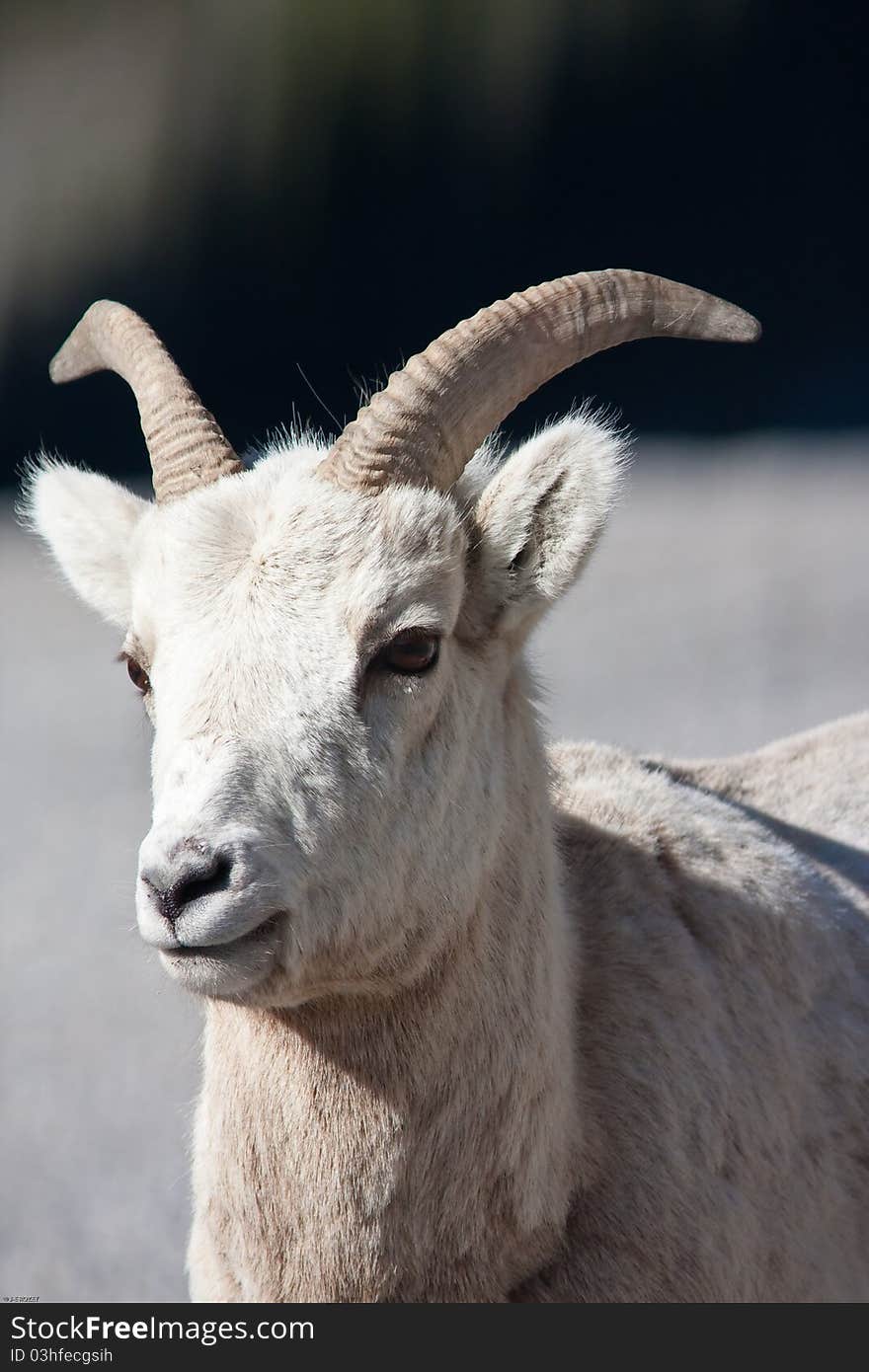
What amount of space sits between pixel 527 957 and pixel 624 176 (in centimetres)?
1204

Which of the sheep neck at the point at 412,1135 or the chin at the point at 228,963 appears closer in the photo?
the chin at the point at 228,963

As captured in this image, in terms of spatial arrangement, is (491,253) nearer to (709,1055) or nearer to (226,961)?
(709,1055)

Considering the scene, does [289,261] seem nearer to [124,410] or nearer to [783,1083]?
[124,410]

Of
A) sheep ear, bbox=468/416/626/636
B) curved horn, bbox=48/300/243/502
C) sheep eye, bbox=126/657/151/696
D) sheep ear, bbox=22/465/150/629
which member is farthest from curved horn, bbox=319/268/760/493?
sheep ear, bbox=22/465/150/629

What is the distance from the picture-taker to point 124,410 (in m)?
13.0

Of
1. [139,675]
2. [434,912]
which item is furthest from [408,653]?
[139,675]

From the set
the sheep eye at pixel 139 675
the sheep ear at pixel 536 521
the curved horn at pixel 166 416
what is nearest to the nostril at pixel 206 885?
the sheep eye at pixel 139 675

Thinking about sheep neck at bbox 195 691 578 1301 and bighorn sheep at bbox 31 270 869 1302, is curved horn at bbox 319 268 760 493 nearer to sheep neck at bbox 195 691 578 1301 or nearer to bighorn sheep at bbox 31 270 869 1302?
bighorn sheep at bbox 31 270 869 1302

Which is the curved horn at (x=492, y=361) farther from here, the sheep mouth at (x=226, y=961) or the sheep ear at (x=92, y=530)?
the sheep mouth at (x=226, y=961)

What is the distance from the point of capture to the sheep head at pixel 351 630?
234 centimetres

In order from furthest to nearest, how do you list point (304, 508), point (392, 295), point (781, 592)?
1. point (392, 295)
2. point (781, 592)
3. point (304, 508)

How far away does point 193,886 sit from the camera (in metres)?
2.24

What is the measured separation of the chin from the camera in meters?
2.31

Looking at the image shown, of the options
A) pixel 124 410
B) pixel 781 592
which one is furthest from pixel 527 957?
pixel 124 410
